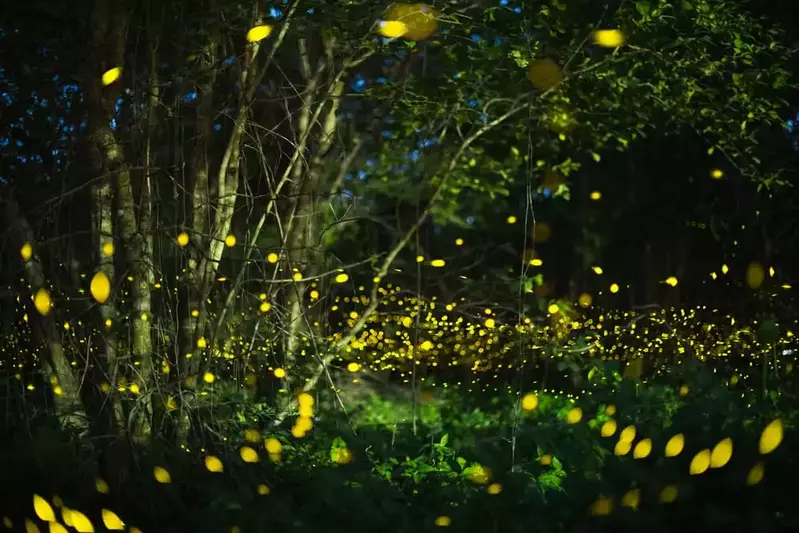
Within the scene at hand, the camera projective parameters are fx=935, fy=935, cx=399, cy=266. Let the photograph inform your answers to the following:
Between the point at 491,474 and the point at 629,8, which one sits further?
the point at 629,8

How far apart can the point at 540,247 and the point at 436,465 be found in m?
7.56

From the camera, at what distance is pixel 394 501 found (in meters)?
2.61

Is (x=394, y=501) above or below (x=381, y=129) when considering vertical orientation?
above

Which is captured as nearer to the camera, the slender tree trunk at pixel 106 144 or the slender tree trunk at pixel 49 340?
the slender tree trunk at pixel 106 144

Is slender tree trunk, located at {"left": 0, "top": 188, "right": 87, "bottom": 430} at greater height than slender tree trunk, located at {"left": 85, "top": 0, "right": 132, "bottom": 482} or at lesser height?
lesser

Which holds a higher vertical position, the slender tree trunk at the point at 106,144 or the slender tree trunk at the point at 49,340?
the slender tree trunk at the point at 106,144

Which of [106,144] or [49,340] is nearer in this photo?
[106,144]

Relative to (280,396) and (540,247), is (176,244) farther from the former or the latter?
(540,247)

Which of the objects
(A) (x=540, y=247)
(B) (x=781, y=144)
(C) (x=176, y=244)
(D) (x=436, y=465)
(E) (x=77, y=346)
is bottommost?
(A) (x=540, y=247)

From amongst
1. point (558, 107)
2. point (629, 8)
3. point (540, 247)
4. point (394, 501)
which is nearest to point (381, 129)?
point (558, 107)

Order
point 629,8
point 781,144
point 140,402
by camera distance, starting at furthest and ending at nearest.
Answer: point 781,144, point 629,8, point 140,402

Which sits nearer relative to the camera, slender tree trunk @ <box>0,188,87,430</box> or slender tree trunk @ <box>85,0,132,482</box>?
slender tree trunk @ <box>85,0,132,482</box>

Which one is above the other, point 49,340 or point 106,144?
point 106,144

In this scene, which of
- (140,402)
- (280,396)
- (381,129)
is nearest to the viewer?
(140,402)
